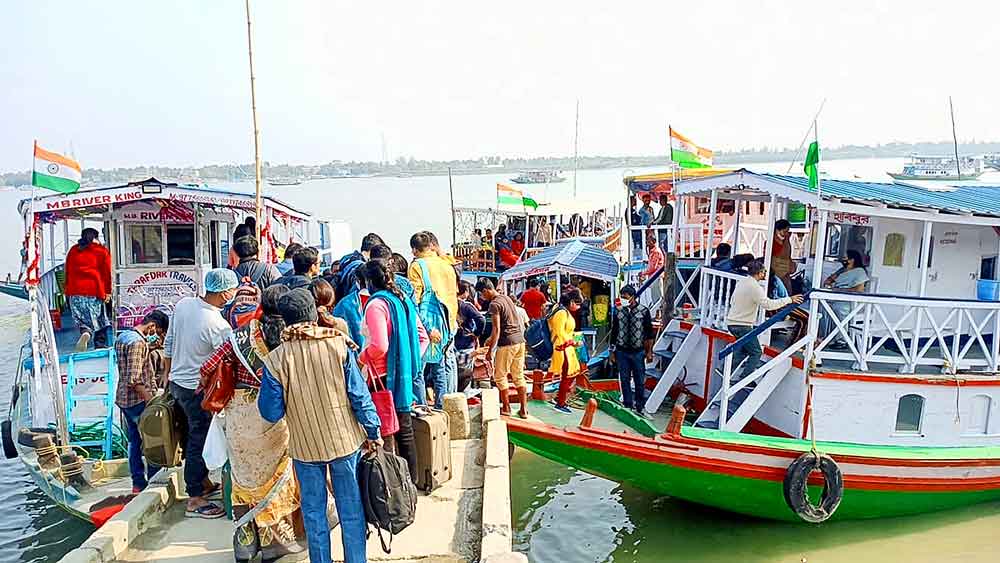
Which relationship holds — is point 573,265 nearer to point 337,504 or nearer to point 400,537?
point 400,537

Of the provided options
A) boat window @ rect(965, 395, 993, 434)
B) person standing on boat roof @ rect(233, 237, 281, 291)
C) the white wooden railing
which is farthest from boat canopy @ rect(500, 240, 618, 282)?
person standing on boat roof @ rect(233, 237, 281, 291)

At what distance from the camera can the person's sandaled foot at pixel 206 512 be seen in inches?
229

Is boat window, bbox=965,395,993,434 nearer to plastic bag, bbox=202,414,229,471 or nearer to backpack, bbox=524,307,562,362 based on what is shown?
backpack, bbox=524,307,562,362

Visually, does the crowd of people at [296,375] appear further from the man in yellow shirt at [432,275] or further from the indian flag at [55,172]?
the indian flag at [55,172]

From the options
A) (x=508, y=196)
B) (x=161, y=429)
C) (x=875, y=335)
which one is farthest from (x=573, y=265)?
(x=161, y=429)

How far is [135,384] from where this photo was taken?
7012 mm

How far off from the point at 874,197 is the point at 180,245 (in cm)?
961

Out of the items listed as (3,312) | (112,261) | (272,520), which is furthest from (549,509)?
(3,312)

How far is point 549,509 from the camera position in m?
10.3

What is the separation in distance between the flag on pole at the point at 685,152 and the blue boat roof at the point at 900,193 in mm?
2954

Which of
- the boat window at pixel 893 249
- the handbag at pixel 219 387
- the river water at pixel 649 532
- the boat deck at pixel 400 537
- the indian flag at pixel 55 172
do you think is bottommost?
the river water at pixel 649 532

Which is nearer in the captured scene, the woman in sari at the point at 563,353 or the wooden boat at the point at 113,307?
the wooden boat at the point at 113,307

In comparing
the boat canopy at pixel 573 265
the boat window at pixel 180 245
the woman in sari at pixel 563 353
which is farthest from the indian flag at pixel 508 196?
the woman in sari at pixel 563 353

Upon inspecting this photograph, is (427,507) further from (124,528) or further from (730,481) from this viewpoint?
(730,481)
